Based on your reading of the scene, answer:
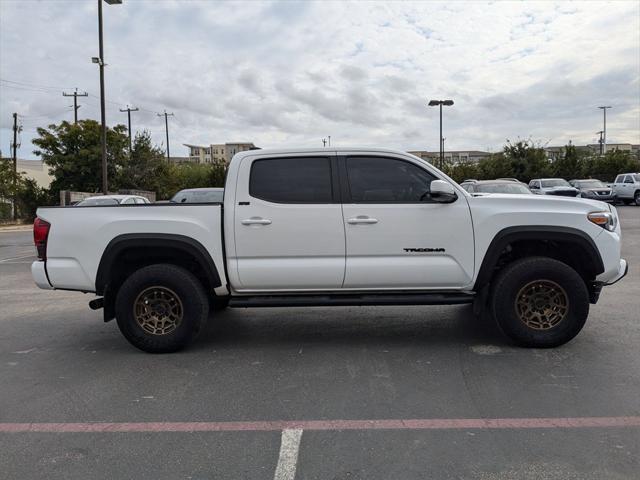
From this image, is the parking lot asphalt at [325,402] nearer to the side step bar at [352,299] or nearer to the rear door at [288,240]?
→ the side step bar at [352,299]

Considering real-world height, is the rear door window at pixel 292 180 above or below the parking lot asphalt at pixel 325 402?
above

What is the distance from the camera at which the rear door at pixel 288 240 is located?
514 centimetres

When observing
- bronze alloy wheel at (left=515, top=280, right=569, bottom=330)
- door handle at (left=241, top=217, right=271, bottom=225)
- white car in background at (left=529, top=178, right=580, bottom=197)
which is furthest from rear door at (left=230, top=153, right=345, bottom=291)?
white car in background at (left=529, top=178, right=580, bottom=197)

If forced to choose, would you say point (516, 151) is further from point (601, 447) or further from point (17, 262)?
point (601, 447)

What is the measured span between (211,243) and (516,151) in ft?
153

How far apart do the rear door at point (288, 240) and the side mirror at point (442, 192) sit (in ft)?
2.99

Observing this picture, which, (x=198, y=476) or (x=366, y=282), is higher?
(x=366, y=282)

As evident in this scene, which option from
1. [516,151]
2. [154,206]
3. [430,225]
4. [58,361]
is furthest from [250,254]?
[516,151]

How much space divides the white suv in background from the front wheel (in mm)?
29863

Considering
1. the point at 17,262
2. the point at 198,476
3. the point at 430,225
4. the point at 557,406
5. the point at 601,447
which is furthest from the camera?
the point at 17,262

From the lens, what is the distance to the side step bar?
5.21 m

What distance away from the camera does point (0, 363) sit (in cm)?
523

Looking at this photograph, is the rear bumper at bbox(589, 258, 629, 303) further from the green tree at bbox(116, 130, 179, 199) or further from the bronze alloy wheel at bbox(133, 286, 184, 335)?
the green tree at bbox(116, 130, 179, 199)

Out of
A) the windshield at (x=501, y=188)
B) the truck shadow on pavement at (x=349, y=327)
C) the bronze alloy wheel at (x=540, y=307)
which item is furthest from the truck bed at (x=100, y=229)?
the windshield at (x=501, y=188)
